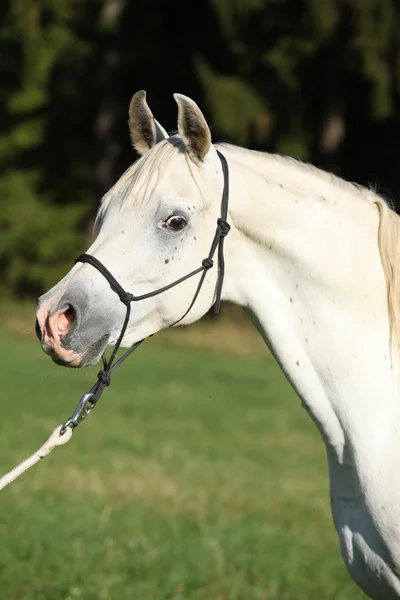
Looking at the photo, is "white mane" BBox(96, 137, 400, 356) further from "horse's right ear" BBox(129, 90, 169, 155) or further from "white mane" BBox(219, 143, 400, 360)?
"horse's right ear" BBox(129, 90, 169, 155)

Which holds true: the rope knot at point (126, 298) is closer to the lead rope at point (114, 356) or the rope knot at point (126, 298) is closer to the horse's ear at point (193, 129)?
the lead rope at point (114, 356)

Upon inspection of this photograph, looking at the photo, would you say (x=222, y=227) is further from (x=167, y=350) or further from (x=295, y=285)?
(x=167, y=350)

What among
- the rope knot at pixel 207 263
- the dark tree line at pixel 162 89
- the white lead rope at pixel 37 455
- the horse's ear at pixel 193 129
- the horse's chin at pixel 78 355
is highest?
the horse's ear at pixel 193 129

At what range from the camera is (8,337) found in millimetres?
16562

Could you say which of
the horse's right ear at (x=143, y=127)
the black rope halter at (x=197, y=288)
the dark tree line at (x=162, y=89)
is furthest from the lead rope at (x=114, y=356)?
the dark tree line at (x=162, y=89)

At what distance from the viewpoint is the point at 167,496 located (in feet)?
22.6

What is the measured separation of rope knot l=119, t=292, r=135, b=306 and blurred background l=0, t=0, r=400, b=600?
391 millimetres

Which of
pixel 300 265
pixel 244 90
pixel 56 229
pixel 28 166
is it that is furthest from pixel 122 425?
pixel 28 166

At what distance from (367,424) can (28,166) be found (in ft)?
64.6

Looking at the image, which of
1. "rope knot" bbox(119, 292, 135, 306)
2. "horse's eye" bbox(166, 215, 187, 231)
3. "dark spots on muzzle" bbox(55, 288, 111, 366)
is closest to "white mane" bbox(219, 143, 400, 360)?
"horse's eye" bbox(166, 215, 187, 231)

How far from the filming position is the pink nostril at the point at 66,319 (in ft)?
9.71

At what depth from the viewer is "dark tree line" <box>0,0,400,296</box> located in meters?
16.8

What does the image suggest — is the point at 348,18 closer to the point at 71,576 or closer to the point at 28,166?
the point at 28,166

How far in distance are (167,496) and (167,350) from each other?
29.9ft
